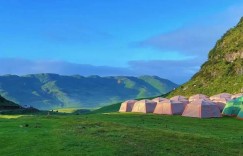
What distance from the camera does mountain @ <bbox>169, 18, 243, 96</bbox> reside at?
118m

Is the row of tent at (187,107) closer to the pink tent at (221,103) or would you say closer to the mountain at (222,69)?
the pink tent at (221,103)

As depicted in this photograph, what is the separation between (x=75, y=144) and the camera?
24.6 metres

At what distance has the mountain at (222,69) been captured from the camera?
11811cm

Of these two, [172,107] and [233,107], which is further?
[172,107]

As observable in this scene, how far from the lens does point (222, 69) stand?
13112 cm

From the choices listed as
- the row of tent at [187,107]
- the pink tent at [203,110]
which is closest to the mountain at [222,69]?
the row of tent at [187,107]

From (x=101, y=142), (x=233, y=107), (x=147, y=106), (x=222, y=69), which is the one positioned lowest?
(x=101, y=142)

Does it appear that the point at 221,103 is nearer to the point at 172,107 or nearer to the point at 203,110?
the point at 172,107

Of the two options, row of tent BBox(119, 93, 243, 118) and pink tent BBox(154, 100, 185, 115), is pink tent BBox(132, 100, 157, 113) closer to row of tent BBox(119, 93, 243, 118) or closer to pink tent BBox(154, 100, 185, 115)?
row of tent BBox(119, 93, 243, 118)

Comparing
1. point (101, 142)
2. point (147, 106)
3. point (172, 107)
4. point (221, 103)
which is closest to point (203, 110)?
point (172, 107)

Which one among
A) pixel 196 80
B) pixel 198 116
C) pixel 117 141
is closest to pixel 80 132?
pixel 117 141

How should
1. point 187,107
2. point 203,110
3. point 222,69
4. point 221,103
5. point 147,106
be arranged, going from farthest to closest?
point 222,69
point 147,106
point 221,103
point 187,107
point 203,110

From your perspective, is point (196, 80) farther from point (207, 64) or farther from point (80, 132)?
point (80, 132)

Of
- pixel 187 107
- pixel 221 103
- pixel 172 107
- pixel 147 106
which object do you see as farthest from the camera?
pixel 147 106
